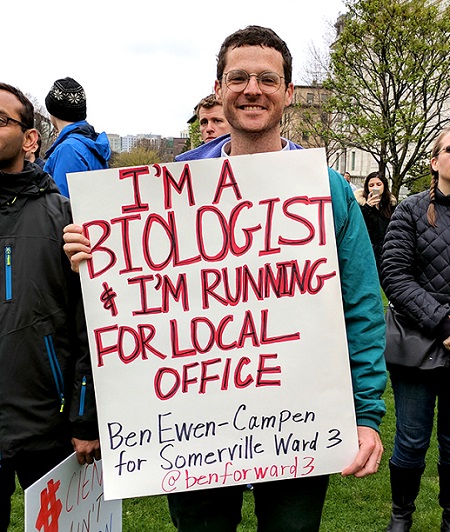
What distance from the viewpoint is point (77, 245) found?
164 cm

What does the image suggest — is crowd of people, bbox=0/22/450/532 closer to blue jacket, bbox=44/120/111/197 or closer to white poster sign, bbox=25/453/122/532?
white poster sign, bbox=25/453/122/532

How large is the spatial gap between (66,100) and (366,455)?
8.52 ft

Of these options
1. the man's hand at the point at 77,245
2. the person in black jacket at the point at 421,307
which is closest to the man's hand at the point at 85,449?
the man's hand at the point at 77,245

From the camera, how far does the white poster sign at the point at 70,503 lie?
67.7 inches

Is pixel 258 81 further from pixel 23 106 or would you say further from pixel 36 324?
pixel 36 324

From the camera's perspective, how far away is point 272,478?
66.6 inches

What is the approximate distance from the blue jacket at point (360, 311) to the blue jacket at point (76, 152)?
181 centimetres

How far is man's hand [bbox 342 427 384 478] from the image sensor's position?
1.66 meters

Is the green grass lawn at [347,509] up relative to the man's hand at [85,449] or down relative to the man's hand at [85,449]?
down

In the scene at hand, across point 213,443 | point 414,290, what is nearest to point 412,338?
point 414,290

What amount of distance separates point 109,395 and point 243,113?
3.17 feet

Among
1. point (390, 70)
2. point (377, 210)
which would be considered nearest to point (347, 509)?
point (377, 210)

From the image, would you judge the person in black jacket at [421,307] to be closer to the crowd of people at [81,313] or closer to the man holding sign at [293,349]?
the crowd of people at [81,313]

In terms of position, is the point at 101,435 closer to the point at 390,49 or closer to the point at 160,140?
the point at 390,49
